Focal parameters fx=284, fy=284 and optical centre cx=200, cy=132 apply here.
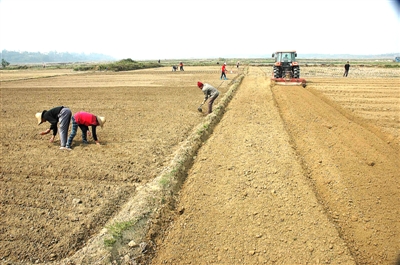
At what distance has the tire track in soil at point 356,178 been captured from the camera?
11.6ft

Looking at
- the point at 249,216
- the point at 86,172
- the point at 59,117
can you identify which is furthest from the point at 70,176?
the point at 249,216

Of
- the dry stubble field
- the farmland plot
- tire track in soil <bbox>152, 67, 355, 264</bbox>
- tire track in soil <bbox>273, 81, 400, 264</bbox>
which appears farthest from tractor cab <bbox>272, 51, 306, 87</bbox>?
tire track in soil <bbox>152, 67, 355, 264</bbox>

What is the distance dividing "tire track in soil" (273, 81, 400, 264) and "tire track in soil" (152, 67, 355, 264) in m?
0.26

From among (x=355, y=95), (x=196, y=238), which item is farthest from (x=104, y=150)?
(x=355, y=95)

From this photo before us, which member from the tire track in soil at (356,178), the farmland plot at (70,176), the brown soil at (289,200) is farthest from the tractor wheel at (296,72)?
the brown soil at (289,200)

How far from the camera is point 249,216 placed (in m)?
3.95

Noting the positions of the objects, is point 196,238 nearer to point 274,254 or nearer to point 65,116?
point 274,254

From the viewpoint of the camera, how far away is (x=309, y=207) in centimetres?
409

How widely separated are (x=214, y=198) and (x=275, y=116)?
232 inches

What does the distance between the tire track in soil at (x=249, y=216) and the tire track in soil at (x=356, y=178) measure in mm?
261

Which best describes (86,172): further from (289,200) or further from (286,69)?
(286,69)

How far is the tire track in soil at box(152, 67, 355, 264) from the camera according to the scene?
10.8ft

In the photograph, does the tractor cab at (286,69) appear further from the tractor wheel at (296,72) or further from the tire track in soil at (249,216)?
the tire track in soil at (249,216)

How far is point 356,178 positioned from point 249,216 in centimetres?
236
